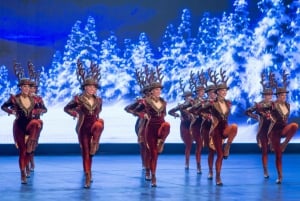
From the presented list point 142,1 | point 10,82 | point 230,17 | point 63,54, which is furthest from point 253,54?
point 10,82

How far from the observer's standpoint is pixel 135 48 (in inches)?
667

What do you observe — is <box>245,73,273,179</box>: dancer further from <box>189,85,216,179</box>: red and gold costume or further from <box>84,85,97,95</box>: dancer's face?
<box>84,85,97,95</box>: dancer's face

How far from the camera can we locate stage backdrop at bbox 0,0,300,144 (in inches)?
645

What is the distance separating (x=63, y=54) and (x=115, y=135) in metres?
2.22

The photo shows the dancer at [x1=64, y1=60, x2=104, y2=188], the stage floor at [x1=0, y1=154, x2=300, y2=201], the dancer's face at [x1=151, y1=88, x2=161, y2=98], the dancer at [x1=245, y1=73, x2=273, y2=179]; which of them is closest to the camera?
the stage floor at [x1=0, y1=154, x2=300, y2=201]

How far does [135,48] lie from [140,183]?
721 centimetres

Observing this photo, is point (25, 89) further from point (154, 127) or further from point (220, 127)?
point (220, 127)

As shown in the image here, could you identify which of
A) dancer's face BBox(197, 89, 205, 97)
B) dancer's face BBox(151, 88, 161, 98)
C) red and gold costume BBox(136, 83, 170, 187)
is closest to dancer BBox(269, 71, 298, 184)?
red and gold costume BBox(136, 83, 170, 187)

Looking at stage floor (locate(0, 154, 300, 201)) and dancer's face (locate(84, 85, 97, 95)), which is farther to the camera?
dancer's face (locate(84, 85, 97, 95))

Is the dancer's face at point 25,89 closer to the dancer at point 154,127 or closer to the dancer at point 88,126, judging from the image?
the dancer at point 88,126

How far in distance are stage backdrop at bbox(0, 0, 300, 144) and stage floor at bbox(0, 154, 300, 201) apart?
7.03 feet

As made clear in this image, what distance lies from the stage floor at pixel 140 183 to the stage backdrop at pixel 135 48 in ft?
7.03

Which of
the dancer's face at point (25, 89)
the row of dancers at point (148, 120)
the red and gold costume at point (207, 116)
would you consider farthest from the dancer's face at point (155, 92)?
the dancer's face at point (25, 89)

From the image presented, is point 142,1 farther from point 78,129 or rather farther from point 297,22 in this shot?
point 78,129
